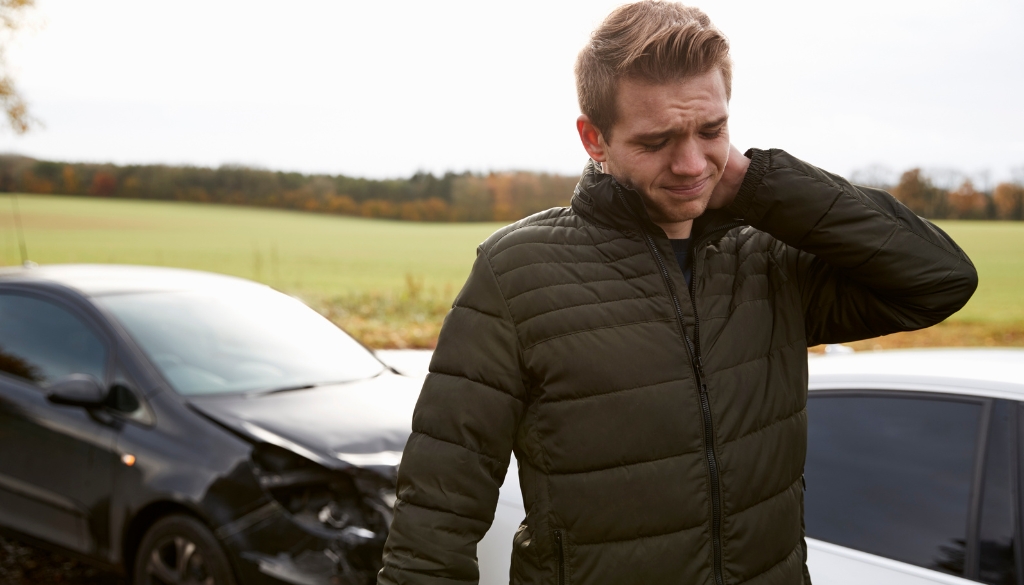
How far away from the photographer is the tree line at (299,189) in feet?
92.9

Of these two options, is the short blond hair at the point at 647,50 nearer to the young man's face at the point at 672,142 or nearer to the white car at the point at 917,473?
the young man's face at the point at 672,142

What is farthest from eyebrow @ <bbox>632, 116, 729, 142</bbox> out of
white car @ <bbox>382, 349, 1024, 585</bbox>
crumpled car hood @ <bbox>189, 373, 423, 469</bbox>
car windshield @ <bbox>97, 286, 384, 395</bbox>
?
car windshield @ <bbox>97, 286, 384, 395</bbox>

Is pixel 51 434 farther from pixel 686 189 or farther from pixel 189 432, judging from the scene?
pixel 686 189

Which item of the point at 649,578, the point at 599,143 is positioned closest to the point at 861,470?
the point at 649,578

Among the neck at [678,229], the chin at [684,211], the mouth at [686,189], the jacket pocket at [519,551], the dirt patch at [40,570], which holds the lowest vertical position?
the dirt patch at [40,570]

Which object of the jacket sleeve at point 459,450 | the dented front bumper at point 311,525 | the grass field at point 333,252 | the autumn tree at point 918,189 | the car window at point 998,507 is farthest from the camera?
the autumn tree at point 918,189

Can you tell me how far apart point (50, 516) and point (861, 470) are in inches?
139

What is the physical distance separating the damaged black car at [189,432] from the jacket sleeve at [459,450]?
197 cm

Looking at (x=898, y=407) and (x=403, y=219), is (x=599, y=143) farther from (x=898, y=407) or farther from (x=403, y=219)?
(x=403, y=219)

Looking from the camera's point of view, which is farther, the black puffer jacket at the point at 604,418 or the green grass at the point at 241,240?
the green grass at the point at 241,240

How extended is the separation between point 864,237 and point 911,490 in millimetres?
820

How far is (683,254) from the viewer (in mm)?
1670

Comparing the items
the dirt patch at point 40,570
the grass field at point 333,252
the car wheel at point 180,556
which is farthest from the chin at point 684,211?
the grass field at point 333,252

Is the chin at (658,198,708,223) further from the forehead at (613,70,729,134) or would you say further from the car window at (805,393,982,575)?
the car window at (805,393,982,575)
